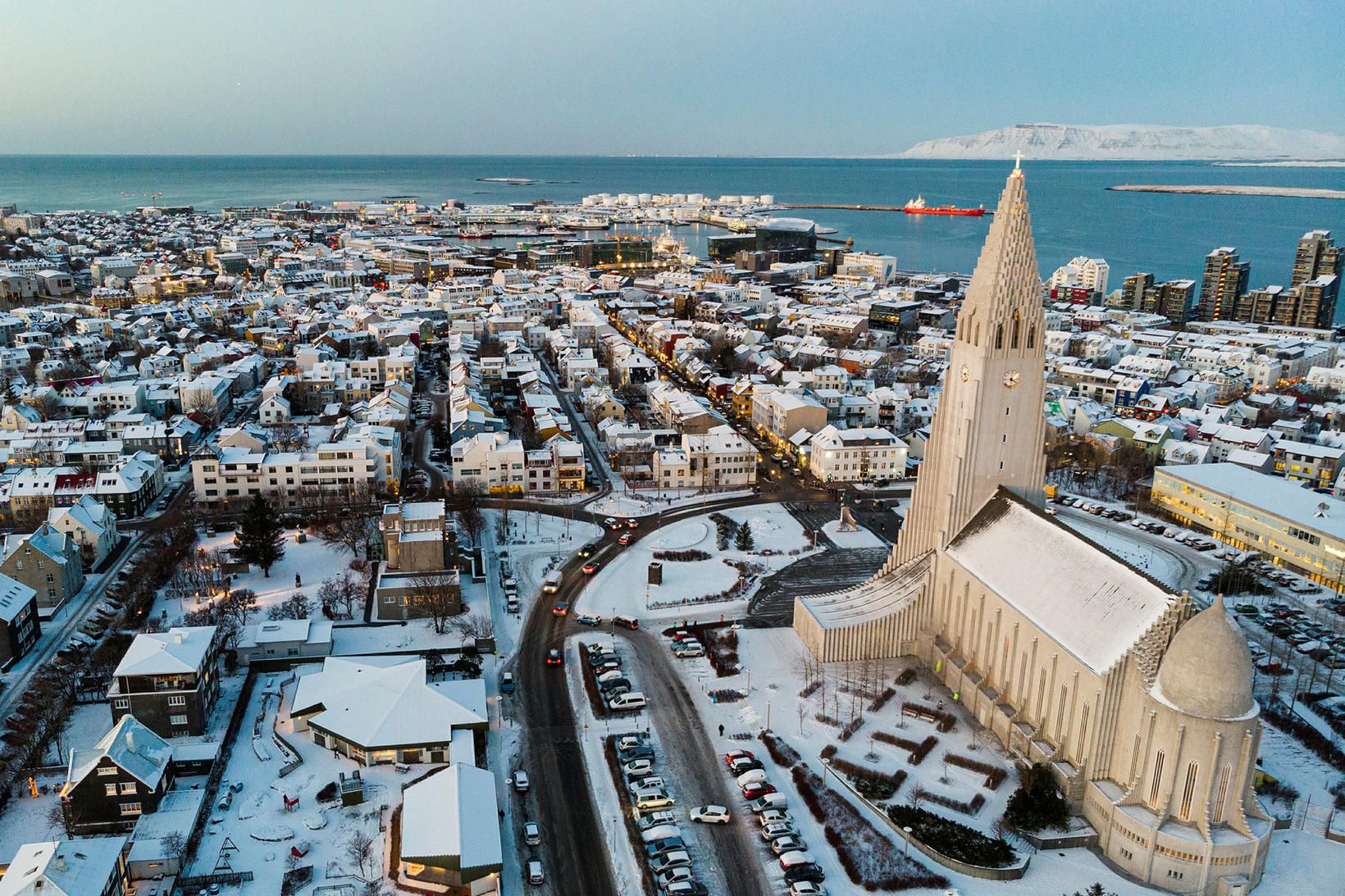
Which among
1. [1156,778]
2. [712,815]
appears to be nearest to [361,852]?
[712,815]

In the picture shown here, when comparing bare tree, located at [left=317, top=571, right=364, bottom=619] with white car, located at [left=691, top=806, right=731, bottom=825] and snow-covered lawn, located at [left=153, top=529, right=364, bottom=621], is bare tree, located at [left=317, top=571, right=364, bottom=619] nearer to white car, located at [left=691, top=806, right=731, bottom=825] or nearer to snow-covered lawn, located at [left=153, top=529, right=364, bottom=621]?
snow-covered lawn, located at [left=153, top=529, right=364, bottom=621]

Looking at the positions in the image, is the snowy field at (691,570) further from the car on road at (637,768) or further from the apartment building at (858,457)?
the car on road at (637,768)

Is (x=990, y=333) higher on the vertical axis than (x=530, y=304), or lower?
higher

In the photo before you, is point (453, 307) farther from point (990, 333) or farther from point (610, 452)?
point (990, 333)

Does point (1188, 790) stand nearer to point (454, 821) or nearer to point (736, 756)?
point (736, 756)

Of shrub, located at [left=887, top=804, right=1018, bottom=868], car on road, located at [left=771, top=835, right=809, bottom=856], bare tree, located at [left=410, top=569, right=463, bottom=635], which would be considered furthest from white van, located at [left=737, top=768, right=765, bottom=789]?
bare tree, located at [left=410, top=569, right=463, bottom=635]

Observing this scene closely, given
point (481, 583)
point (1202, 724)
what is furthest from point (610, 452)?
point (1202, 724)

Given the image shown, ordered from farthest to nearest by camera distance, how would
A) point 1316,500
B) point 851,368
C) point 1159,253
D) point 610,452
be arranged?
1. point 1159,253
2. point 851,368
3. point 610,452
4. point 1316,500
